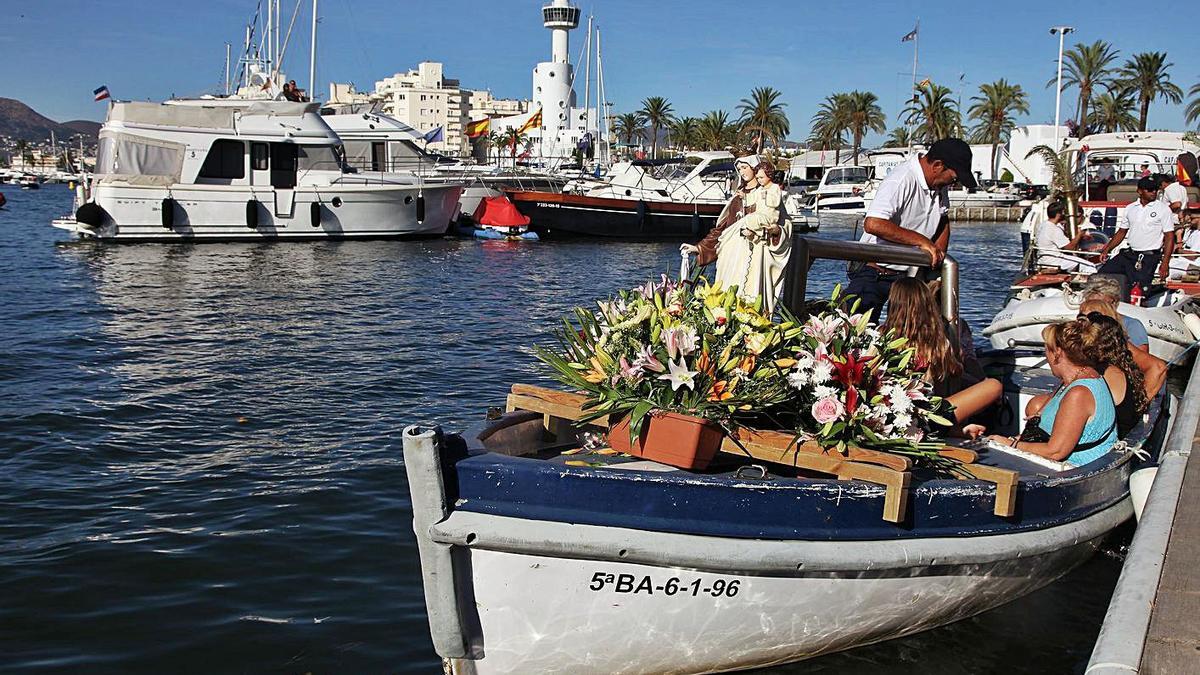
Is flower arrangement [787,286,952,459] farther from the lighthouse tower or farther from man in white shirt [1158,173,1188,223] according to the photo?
the lighthouse tower

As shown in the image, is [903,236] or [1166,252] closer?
[903,236]

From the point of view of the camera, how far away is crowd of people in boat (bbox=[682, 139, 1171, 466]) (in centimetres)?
599

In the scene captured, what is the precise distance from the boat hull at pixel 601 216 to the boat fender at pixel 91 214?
13628mm

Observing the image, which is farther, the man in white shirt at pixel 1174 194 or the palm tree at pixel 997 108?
the palm tree at pixel 997 108

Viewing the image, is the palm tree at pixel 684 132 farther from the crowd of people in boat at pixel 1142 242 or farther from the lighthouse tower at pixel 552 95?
the crowd of people in boat at pixel 1142 242

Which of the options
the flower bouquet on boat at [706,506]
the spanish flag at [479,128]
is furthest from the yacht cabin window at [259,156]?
the flower bouquet on boat at [706,506]

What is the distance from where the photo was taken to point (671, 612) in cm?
498

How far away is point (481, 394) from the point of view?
1227cm

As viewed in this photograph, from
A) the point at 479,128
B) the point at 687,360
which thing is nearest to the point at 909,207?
the point at 687,360

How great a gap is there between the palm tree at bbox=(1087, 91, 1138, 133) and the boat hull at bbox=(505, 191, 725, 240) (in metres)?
39.4

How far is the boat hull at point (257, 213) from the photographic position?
103ft

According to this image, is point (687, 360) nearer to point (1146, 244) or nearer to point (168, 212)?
point (1146, 244)

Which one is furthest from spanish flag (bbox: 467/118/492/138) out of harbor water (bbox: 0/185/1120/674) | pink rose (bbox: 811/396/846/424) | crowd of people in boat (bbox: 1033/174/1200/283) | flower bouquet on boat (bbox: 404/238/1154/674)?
pink rose (bbox: 811/396/846/424)

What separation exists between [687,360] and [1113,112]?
70.8 m
